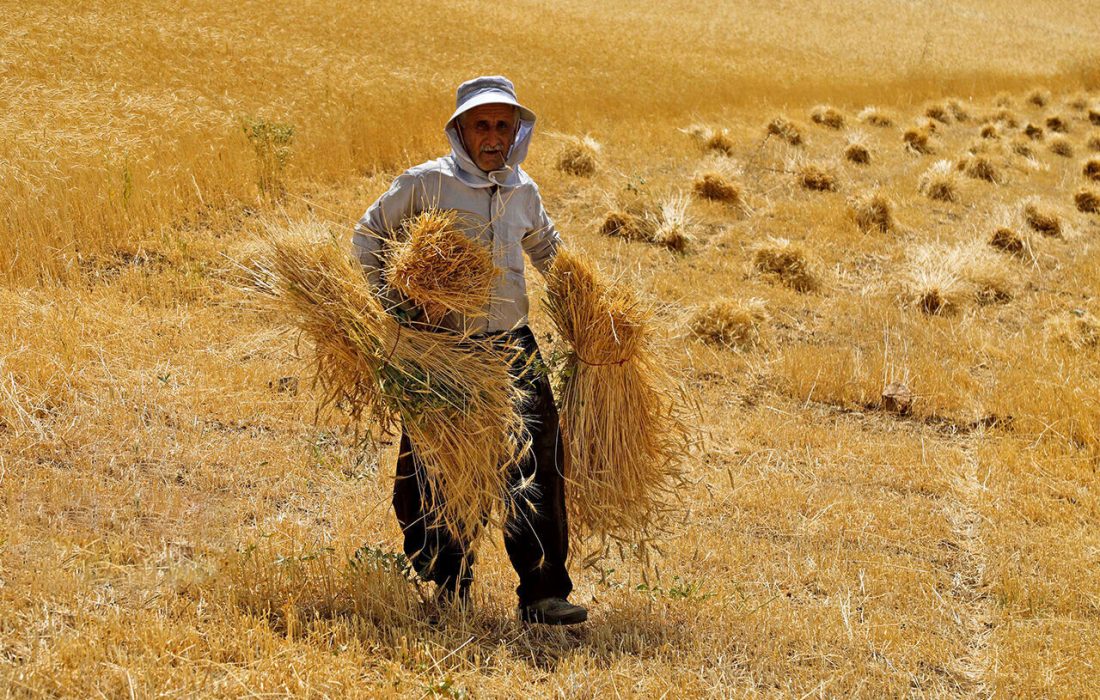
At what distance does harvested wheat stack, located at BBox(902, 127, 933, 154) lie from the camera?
14178 millimetres

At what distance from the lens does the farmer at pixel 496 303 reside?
10.7 feet

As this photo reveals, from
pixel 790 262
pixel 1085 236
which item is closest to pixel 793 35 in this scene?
pixel 1085 236

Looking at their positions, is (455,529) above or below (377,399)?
below

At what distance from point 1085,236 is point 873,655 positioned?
845 cm

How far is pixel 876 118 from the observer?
52.4 feet

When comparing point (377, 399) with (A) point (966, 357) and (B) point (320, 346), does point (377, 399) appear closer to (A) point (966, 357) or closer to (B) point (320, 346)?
(B) point (320, 346)

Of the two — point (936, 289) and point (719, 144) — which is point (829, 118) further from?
point (936, 289)

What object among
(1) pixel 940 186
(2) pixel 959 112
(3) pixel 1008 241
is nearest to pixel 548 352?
(3) pixel 1008 241

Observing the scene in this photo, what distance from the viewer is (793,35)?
899 inches

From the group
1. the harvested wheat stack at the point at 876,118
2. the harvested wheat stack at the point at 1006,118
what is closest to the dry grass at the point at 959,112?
the harvested wheat stack at the point at 1006,118

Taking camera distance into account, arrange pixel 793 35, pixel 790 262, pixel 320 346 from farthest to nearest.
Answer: pixel 793 35 → pixel 790 262 → pixel 320 346

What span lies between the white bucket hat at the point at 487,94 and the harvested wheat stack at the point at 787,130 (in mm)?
10906

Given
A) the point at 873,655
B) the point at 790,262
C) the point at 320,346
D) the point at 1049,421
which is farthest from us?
the point at 790,262

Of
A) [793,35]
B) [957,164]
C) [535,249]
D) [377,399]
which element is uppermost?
[793,35]
